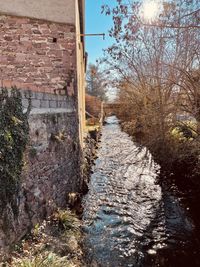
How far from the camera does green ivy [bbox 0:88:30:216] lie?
384 cm

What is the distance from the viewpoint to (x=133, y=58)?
45.0 ft

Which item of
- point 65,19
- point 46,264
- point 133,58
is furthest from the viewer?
point 133,58

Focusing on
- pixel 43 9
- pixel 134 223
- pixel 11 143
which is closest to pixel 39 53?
pixel 43 9

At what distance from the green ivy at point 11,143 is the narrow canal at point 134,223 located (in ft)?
6.50

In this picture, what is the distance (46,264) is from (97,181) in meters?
5.51

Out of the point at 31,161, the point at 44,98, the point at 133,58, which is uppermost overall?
the point at 133,58

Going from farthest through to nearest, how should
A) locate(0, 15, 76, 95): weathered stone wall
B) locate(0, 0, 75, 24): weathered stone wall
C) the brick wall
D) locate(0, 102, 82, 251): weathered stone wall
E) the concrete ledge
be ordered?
locate(0, 15, 76, 95): weathered stone wall
locate(0, 0, 75, 24): weathered stone wall
the concrete ledge
the brick wall
locate(0, 102, 82, 251): weathered stone wall

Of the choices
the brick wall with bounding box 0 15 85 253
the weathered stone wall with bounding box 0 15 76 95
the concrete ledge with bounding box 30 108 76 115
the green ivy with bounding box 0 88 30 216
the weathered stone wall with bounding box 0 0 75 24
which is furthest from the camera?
the weathered stone wall with bounding box 0 15 76 95

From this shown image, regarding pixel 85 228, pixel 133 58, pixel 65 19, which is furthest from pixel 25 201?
pixel 133 58

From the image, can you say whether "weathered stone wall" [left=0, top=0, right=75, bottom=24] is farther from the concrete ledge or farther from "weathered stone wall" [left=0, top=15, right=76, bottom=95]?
the concrete ledge

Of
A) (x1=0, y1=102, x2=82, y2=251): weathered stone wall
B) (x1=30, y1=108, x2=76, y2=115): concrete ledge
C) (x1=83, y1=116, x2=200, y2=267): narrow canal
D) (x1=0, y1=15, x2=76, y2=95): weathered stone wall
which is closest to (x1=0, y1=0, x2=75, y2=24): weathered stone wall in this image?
(x1=0, y1=15, x2=76, y2=95): weathered stone wall

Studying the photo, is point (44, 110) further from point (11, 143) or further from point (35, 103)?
point (11, 143)

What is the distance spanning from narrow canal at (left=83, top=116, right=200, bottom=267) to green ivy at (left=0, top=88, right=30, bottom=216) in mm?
1980

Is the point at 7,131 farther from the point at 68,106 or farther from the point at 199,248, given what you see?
the point at 199,248
